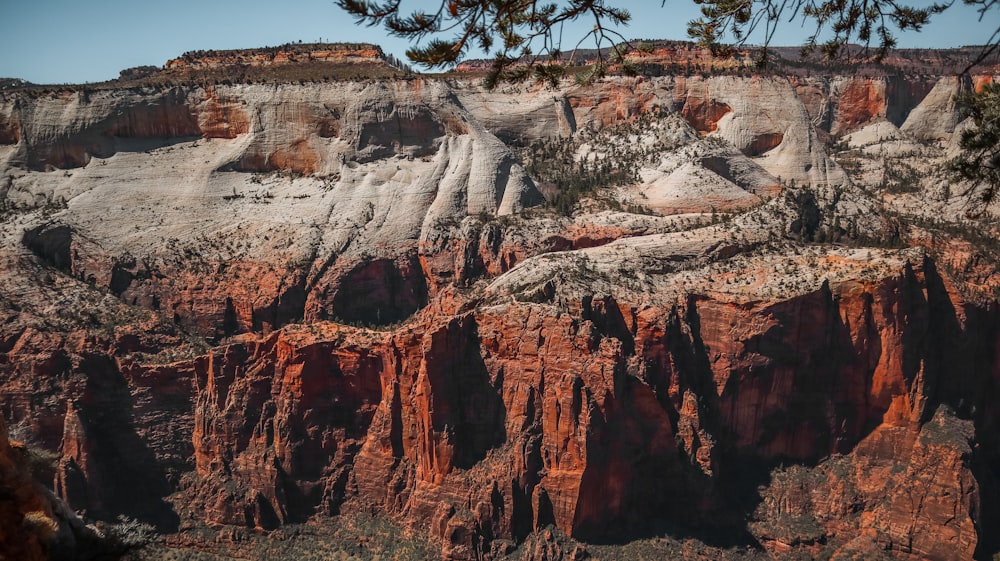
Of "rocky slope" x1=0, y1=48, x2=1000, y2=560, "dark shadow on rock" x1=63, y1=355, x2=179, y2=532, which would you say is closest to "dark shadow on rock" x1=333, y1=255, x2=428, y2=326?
"rocky slope" x1=0, y1=48, x2=1000, y2=560

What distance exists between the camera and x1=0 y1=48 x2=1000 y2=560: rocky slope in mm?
44906

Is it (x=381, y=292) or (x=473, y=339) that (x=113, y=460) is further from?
(x=473, y=339)

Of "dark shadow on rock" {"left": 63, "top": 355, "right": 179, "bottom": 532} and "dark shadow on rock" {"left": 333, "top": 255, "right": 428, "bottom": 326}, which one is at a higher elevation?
"dark shadow on rock" {"left": 333, "top": 255, "right": 428, "bottom": 326}

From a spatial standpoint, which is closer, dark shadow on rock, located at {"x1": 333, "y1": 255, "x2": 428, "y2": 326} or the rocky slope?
the rocky slope

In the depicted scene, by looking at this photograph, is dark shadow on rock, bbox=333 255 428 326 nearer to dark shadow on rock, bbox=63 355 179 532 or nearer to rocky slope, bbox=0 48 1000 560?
rocky slope, bbox=0 48 1000 560

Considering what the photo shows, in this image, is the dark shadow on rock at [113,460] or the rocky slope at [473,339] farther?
the dark shadow on rock at [113,460]

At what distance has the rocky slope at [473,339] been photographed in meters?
44.9

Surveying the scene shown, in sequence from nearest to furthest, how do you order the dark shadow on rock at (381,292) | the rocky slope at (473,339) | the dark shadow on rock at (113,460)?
the rocky slope at (473,339), the dark shadow on rock at (113,460), the dark shadow on rock at (381,292)

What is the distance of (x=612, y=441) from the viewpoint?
4397 centimetres


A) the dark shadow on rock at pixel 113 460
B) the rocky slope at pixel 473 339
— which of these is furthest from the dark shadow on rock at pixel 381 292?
the dark shadow on rock at pixel 113 460

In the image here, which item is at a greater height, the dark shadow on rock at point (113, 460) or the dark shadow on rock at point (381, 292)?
the dark shadow on rock at point (381, 292)

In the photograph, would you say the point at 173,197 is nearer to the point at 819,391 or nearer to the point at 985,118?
the point at 819,391

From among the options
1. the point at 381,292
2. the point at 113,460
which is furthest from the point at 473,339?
the point at 113,460

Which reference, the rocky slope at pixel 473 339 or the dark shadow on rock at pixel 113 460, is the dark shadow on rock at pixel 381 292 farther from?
the dark shadow on rock at pixel 113 460
